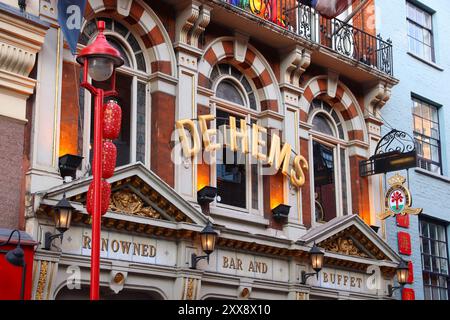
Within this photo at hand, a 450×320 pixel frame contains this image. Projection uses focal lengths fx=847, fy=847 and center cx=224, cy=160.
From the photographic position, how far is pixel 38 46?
15211 mm

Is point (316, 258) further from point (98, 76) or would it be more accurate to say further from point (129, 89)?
point (98, 76)

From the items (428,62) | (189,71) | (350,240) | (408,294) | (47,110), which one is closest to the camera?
(47,110)

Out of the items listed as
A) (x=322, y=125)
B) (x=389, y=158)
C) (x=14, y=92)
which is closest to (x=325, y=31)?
(x=322, y=125)

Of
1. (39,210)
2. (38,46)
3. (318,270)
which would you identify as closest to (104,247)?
(39,210)

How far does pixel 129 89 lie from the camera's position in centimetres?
1766

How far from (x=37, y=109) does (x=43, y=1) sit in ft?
6.95

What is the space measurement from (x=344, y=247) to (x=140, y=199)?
20.8 feet

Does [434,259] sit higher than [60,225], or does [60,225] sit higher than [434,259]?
[434,259]

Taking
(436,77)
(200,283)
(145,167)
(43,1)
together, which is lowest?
(200,283)

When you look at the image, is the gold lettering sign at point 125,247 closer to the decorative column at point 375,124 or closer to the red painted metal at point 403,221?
the decorative column at point 375,124

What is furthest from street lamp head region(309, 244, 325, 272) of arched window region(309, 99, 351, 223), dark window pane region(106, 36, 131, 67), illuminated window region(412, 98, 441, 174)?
illuminated window region(412, 98, 441, 174)

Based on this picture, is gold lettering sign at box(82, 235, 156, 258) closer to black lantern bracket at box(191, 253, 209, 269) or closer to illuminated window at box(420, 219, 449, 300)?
black lantern bracket at box(191, 253, 209, 269)

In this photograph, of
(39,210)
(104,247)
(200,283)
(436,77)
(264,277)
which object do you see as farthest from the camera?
(436,77)

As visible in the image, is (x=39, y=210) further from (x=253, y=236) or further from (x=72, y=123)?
(x=253, y=236)
